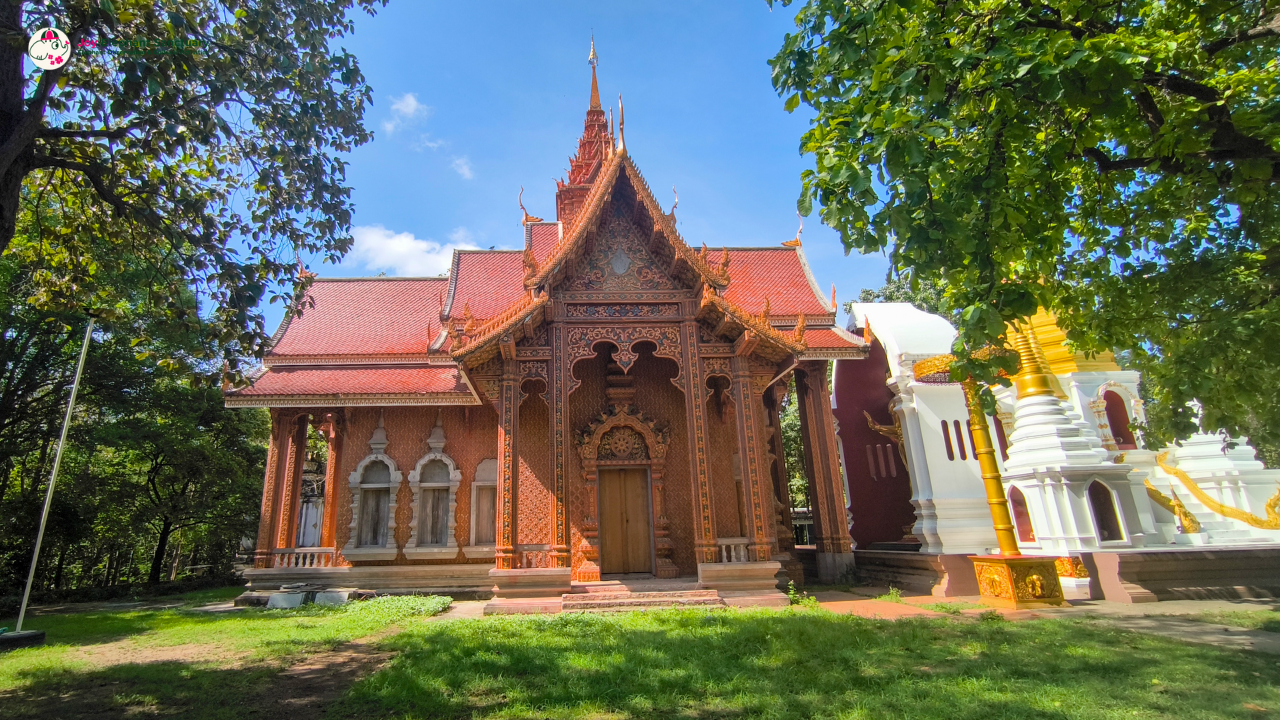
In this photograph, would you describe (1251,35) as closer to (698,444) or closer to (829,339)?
(698,444)

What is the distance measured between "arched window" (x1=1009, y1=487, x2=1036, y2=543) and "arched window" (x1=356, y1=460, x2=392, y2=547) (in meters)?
12.0

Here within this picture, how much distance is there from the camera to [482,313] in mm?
14695

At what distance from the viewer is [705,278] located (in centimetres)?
999

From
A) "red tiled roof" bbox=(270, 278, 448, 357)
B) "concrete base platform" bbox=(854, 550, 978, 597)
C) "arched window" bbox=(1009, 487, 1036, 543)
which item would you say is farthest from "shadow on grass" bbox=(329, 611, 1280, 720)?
"red tiled roof" bbox=(270, 278, 448, 357)

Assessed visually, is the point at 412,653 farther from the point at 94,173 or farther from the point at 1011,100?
the point at 1011,100

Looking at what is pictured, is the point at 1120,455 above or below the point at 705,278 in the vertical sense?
below

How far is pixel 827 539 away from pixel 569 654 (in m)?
7.91

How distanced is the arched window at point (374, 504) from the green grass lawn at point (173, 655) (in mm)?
1866

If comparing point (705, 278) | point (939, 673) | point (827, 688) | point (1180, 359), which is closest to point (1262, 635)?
point (1180, 359)

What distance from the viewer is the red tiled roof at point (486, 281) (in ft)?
48.7

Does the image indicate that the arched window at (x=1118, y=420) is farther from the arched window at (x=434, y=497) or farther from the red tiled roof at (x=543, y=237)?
the arched window at (x=434, y=497)

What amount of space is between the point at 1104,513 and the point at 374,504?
13479 millimetres

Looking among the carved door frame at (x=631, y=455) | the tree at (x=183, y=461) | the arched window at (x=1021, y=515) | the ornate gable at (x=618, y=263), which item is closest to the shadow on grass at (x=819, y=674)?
the carved door frame at (x=631, y=455)

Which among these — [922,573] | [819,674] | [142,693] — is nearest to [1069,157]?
[819,674]
